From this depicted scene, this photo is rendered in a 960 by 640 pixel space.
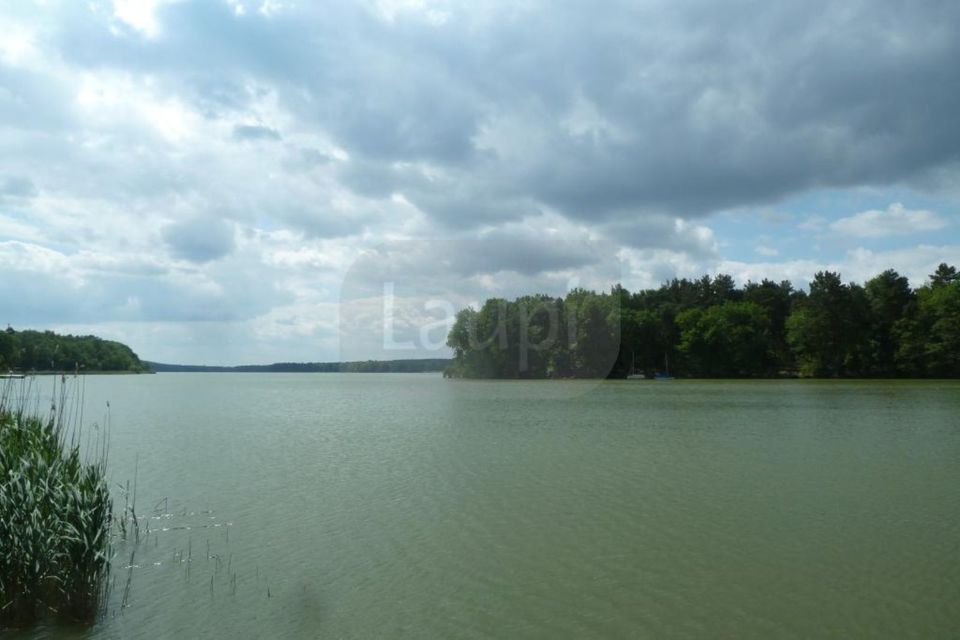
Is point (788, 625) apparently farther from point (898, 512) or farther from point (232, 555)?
point (232, 555)

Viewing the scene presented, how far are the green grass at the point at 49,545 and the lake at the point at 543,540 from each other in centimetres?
33

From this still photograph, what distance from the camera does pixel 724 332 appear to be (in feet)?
293

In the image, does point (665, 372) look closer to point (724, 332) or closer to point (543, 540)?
point (724, 332)

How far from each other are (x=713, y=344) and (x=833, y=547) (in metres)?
85.6

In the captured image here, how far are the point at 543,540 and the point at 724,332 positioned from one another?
85.1 m

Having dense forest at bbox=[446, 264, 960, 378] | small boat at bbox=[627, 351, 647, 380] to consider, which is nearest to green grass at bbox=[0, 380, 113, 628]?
dense forest at bbox=[446, 264, 960, 378]

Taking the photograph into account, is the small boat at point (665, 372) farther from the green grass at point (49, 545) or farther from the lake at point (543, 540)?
the green grass at point (49, 545)

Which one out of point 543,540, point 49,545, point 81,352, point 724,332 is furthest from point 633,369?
point 49,545

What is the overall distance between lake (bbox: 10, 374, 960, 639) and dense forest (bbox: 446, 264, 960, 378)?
6149 cm

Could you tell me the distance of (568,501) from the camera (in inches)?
487

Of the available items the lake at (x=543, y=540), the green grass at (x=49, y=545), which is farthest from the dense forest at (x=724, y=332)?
the green grass at (x=49, y=545)

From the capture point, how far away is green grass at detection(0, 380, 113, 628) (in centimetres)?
692

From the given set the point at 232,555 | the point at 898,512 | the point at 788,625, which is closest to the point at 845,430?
the point at 898,512

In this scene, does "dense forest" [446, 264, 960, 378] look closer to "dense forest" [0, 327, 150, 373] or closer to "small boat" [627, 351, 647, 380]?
"small boat" [627, 351, 647, 380]
